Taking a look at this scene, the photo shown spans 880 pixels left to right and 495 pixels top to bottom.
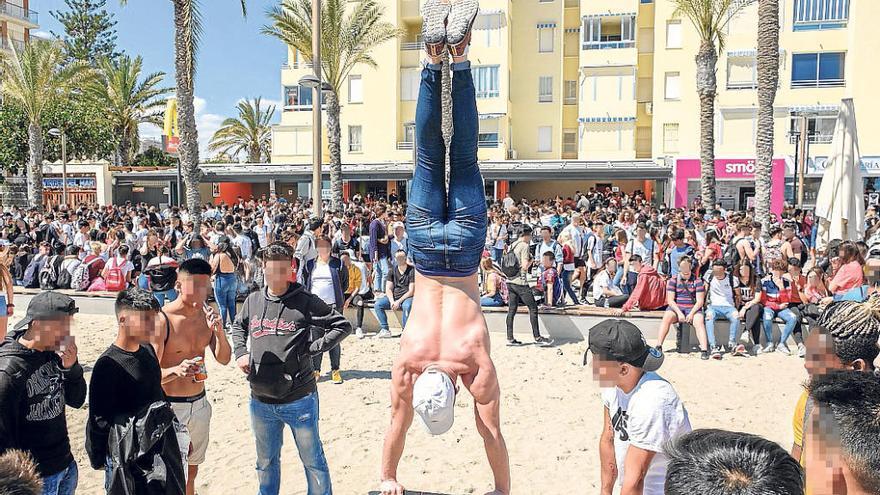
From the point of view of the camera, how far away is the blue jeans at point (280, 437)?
13.1 feet

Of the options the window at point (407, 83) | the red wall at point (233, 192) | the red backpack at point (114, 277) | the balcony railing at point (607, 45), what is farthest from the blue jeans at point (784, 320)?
the red wall at point (233, 192)

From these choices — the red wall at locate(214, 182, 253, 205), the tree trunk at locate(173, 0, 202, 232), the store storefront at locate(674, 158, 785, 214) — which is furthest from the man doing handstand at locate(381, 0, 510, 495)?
the red wall at locate(214, 182, 253, 205)

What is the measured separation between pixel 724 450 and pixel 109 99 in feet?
127

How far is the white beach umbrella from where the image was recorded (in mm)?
9633

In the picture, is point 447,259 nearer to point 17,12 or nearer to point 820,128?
point 820,128

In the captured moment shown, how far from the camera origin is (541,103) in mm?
35062

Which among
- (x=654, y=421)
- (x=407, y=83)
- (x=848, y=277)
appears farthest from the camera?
(x=407, y=83)

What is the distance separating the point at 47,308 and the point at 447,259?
2.13 m

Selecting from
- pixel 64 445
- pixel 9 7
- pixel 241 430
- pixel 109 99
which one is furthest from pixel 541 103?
pixel 9 7

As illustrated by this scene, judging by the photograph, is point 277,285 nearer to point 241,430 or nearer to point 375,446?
point 375,446

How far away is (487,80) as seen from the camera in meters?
33.3

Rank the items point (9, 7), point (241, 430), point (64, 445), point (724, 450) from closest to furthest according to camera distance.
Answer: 1. point (724, 450)
2. point (64, 445)
3. point (241, 430)
4. point (9, 7)

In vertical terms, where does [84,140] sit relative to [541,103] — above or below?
below

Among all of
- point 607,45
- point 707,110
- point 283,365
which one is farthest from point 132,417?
point 607,45
